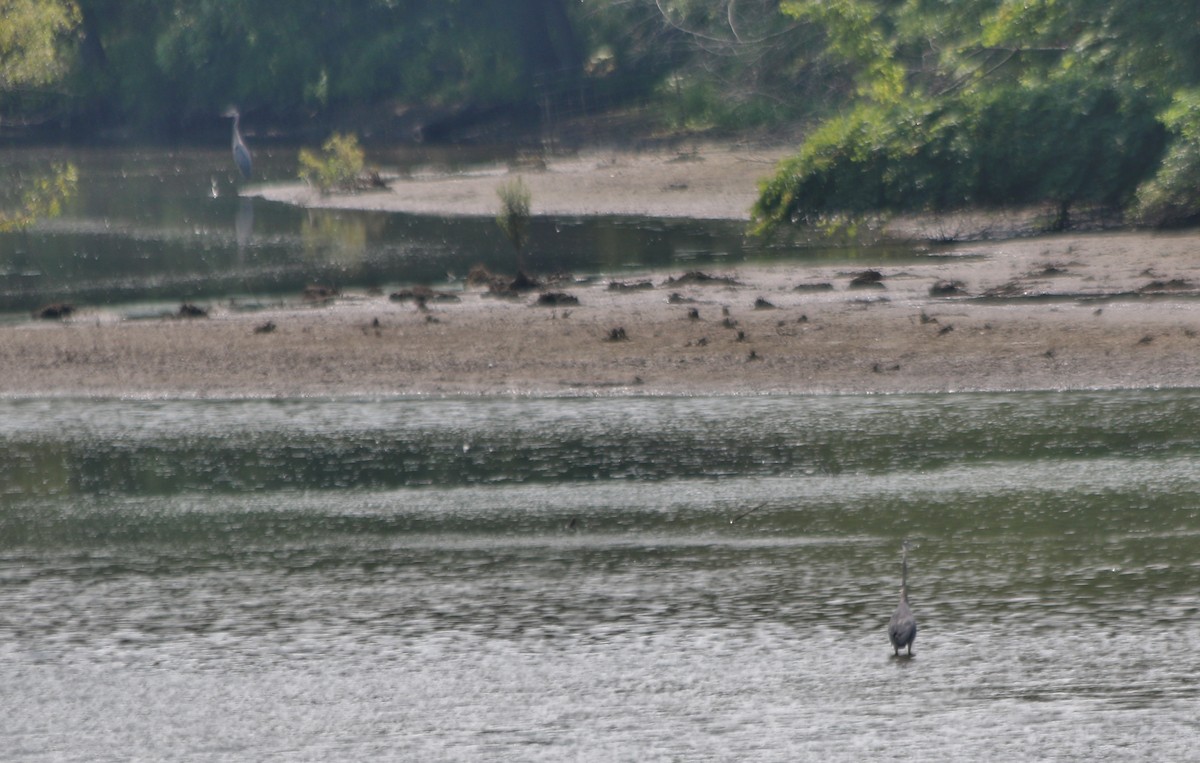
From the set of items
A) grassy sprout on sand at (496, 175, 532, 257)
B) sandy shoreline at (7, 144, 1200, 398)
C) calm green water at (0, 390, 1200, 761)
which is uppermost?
grassy sprout on sand at (496, 175, 532, 257)

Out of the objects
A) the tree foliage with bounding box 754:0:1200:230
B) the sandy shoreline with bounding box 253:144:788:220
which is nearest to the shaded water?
the tree foliage with bounding box 754:0:1200:230

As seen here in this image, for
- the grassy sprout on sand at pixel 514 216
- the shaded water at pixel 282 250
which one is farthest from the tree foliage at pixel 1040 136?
the grassy sprout on sand at pixel 514 216

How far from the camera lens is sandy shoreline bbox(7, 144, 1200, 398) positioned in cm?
1775

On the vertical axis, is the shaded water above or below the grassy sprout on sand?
below

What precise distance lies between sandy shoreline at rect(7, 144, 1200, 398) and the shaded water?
2.87m

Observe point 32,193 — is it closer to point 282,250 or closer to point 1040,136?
point 282,250

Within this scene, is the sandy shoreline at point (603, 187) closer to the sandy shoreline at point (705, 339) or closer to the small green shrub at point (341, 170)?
the small green shrub at point (341, 170)

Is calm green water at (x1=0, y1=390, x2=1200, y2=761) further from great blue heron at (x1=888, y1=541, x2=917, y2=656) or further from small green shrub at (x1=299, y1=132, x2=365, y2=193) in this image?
small green shrub at (x1=299, y1=132, x2=365, y2=193)

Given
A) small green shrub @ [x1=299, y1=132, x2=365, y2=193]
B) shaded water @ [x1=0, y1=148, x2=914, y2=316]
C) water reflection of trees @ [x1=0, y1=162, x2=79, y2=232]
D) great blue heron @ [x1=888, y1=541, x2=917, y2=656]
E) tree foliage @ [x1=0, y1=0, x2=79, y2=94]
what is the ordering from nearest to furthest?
great blue heron @ [x1=888, y1=541, x2=917, y2=656], shaded water @ [x1=0, y1=148, x2=914, y2=316], tree foliage @ [x1=0, y1=0, x2=79, y2=94], water reflection of trees @ [x1=0, y1=162, x2=79, y2=232], small green shrub @ [x1=299, y1=132, x2=365, y2=193]

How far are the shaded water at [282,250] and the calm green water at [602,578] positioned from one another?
9759 mm

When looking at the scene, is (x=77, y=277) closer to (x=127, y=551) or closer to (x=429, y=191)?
(x=429, y=191)

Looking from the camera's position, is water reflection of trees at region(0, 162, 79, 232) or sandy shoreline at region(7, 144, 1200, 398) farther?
water reflection of trees at region(0, 162, 79, 232)

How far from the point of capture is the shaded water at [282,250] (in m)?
27.1

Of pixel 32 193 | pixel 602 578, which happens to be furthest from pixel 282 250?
pixel 602 578
